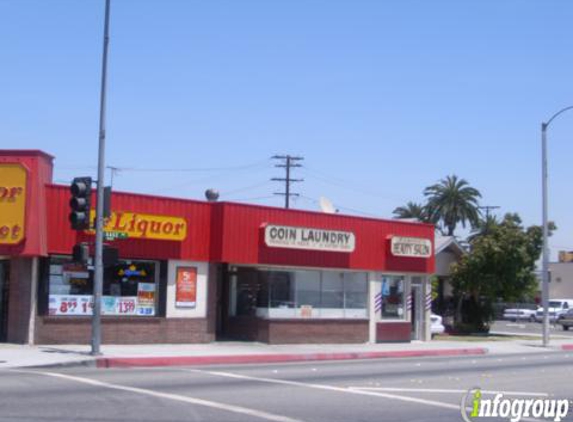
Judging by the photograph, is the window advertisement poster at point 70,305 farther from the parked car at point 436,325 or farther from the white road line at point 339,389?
the parked car at point 436,325

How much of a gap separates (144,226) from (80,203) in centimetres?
507

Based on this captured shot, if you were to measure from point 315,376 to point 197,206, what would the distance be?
1070 cm

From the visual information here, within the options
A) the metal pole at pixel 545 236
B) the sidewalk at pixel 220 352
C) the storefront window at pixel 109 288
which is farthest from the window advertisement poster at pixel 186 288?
the metal pole at pixel 545 236

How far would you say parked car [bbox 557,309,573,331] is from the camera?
5958 cm

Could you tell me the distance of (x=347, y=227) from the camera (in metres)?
32.8

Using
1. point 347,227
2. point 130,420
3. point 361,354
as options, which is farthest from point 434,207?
point 130,420

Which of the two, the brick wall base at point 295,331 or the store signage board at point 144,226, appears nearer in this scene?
the store signage board at point 144,226

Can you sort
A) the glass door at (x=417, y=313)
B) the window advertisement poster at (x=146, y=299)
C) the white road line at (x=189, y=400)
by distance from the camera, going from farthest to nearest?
the glass door at (x=417, y=313) → the window advertisement poster at (x=146, y=299) → the white road line at (x=189, y=400)

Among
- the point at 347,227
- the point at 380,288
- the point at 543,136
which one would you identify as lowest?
the point at 380,288

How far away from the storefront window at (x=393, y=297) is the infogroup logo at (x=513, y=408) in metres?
18.4

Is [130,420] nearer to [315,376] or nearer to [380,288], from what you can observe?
[315,376]

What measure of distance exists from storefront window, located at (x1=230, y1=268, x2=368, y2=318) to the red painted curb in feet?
11.5

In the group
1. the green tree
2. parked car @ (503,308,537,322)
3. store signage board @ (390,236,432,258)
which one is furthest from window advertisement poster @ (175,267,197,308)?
parked car @ (503,308,537,322)

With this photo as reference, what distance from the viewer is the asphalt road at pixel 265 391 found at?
1333 cm
